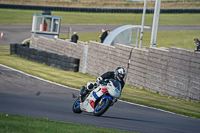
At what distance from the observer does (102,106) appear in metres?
9.05

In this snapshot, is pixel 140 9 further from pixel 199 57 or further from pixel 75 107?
pixel 75 107

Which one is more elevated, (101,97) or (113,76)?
(113,76)

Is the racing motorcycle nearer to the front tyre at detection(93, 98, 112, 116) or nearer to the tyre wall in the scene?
the front tyre at detection(93, 98, 112, 116)

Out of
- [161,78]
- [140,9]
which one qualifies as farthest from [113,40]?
[140,9]

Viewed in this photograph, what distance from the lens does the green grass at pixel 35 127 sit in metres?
6.59

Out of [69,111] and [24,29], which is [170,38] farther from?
[69,111]

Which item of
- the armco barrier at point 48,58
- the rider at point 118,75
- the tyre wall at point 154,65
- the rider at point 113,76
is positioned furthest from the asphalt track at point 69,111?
the armco barrier at point 48,58

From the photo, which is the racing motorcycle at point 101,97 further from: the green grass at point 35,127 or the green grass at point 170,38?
the green grass at point 170,38

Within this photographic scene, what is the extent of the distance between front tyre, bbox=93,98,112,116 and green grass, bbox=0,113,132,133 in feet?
4.60

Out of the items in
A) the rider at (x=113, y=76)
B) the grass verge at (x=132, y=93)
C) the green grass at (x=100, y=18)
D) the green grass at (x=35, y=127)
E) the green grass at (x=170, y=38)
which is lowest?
the grass verge at (x=132, y=93)

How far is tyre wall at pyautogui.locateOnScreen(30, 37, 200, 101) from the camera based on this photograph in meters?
14.7

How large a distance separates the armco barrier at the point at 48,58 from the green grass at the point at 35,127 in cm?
1350

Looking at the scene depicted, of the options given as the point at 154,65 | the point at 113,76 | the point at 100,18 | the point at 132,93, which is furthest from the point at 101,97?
the point at 100,18

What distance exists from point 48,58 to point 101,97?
13926 mm
